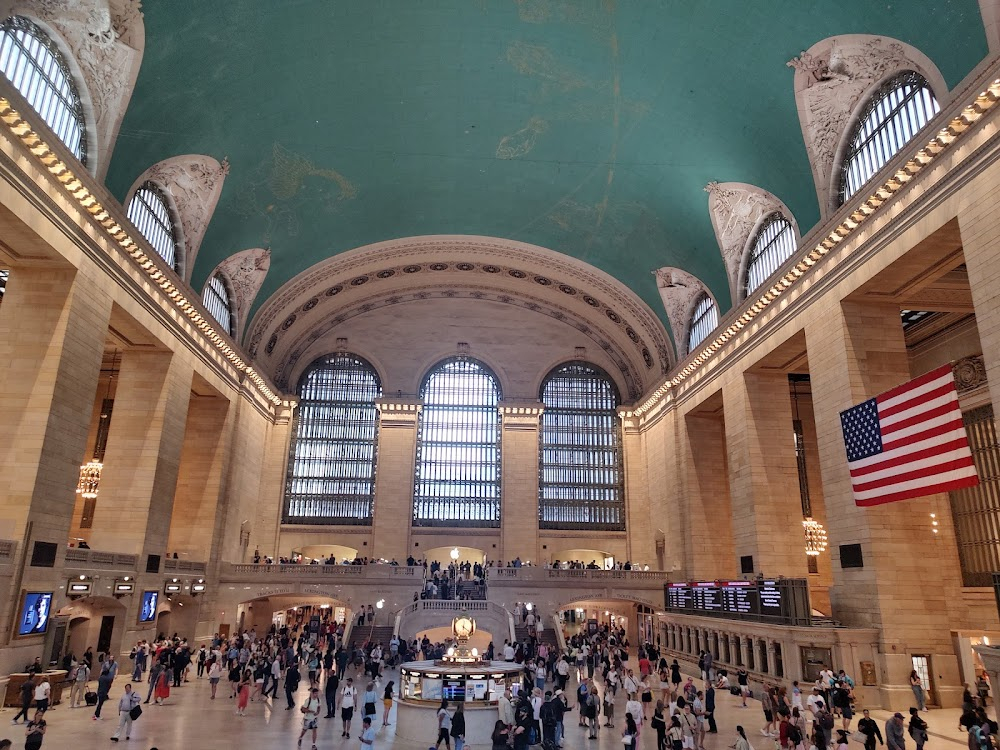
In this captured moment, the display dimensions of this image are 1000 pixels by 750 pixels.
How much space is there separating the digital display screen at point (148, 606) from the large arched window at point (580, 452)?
17.3 metres

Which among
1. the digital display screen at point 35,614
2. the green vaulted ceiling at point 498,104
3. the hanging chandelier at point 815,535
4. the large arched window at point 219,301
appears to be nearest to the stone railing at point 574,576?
the hanging chandelier at point 815,535

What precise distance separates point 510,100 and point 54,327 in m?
13.5

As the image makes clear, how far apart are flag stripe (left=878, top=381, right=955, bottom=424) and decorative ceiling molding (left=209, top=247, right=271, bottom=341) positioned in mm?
20887

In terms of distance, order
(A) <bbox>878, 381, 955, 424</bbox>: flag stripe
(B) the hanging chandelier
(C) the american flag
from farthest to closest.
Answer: (B) the hanging chandelier < (A) <bbox>878, 381, 955, 424</bbox>: flag stripe < (C) the american flag

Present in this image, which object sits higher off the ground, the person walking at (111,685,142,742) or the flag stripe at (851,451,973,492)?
the flag stripe at (851,451,973,492)

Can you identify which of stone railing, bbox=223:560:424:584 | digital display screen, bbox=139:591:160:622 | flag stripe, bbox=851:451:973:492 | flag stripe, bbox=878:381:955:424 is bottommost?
digital display screen, bbox=139:591:160:622

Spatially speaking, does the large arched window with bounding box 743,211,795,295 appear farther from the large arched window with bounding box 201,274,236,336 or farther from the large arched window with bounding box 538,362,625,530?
the large arched window with bounding box 201,274,236,336

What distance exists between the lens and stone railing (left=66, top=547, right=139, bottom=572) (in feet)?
55.0

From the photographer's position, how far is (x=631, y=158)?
22297 mm

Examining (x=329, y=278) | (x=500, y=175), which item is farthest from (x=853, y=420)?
(x=329, y=278)

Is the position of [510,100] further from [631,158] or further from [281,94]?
[281,94]

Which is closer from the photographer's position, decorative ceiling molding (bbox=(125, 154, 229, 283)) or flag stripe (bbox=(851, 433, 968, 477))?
flag stripe (bbox=(851, 433, 968, 477))

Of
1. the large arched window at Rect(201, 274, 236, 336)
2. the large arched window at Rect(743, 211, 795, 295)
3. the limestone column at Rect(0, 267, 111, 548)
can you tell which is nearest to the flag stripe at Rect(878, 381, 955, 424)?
the large arched window at Rect(743, 211, 795, 295)

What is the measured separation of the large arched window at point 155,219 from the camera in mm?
19500
